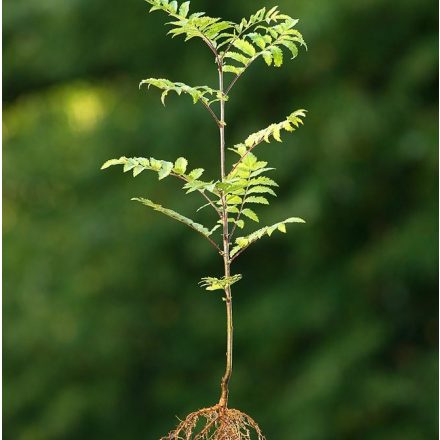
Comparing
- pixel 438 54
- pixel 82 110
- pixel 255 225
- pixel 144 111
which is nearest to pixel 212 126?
pixel 144 111

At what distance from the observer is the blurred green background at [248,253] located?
470 cm

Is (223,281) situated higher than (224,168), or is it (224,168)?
(224,168)

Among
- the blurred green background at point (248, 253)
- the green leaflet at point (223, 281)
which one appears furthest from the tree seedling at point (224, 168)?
the blurred green background at point (248, 253)

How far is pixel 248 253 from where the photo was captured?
5371 mm

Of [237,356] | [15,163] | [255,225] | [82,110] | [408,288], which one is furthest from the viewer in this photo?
[82,110]

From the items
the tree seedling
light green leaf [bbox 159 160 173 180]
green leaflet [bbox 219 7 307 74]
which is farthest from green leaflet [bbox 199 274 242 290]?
green leaflet [bbox 219 7 307 74]

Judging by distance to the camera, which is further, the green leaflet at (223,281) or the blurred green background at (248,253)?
the blurred green background at (248,253)

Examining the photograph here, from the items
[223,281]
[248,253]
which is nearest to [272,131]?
[223,281]

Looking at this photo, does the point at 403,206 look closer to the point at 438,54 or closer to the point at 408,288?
the point at 408,288

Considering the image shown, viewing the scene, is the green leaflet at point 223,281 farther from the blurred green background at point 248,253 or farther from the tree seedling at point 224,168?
the blurred green background at point 248,253

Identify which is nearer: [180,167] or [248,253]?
[180,167]

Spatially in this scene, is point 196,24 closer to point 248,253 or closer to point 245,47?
point 245,47

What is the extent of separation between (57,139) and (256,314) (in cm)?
176

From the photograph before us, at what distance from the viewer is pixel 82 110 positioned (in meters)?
6.48
